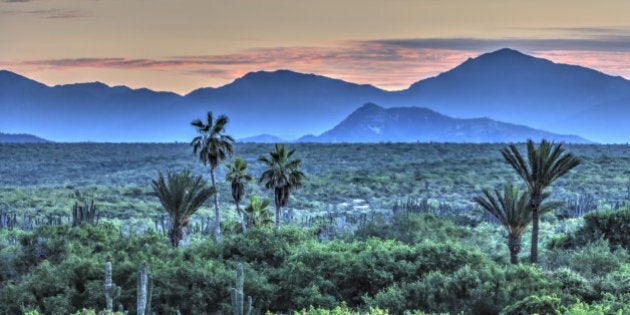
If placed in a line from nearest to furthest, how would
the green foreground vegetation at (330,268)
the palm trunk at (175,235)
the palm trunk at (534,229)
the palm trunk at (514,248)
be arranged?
the green foreground vegetation at (330,268) < the palm trunk at (534,229) < the palm trunk at (514,248) < the palm trunk at (175,235)

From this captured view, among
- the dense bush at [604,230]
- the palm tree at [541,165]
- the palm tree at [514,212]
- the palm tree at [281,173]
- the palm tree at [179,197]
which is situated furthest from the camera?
the palm tree at [281,173]

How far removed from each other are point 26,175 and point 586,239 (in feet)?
380

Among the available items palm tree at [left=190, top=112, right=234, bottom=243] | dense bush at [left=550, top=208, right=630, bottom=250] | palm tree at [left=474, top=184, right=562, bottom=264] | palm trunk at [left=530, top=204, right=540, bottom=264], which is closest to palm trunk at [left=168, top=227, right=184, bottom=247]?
palm tree at [left=190, top=112, right=234, bottom=243]

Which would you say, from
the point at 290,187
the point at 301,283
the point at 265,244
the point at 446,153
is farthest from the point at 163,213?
the point at 446,153

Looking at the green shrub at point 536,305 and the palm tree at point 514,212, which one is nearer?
the green shrub at point 536,305

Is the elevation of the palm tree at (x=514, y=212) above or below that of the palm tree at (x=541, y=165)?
below

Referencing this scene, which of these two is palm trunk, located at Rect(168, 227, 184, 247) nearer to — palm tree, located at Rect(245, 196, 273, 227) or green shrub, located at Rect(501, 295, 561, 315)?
palm tree, located at Rect(245, 196, 273, 227)

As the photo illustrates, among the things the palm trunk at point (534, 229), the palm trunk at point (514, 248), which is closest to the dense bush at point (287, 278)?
the palm trunk at point (514, 248)

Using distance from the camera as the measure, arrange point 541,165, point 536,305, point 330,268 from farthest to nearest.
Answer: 1. point 541,165
2. point 330,268
3. point 536,305

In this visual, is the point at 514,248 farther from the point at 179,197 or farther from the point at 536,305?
the point at 179,197

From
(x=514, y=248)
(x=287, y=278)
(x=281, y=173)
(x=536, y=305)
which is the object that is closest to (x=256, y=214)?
(x=281, y=173)

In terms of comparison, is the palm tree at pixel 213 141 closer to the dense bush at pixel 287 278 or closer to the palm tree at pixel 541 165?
Result: the dense bush at pixel 287 278

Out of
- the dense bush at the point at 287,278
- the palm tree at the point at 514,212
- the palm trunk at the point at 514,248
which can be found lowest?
the dense bush at the point at 287,278

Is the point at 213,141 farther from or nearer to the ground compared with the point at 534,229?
farther from the ground
